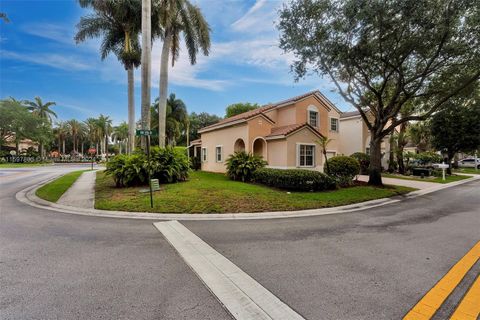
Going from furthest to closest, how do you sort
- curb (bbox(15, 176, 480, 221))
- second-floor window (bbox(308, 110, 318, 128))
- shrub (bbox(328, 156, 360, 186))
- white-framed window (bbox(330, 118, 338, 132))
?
white-framed window (bbox(330, 118, 338, 132))
second-floor window (bbox(308, 110, 318, 128))
shrub (bbox(328, 156, 360, 186))
curb (bbox(15, 176, 480, 221))

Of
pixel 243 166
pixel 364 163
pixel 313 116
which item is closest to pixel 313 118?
pixel 313 116

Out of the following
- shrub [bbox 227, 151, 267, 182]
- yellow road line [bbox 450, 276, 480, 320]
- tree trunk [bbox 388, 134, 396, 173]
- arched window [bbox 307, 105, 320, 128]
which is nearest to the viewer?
yellow road line [bbox 450, 276, 480, 320]

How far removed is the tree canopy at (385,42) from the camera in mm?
10062

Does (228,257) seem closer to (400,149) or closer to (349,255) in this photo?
(349,255)

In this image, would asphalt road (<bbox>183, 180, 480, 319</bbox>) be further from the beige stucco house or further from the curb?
the beige stucco house

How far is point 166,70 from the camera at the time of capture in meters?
15.5

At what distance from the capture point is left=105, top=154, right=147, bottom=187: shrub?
39.5 feet

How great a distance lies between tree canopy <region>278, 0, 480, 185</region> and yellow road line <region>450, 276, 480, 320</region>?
34.7ft

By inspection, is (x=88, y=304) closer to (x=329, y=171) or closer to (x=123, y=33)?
(x=329, y=171)

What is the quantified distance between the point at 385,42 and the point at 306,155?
778cm

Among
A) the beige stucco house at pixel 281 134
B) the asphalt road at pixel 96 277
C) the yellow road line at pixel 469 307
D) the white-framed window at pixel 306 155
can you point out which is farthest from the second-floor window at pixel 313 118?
the yellow road line at pixel 469 307

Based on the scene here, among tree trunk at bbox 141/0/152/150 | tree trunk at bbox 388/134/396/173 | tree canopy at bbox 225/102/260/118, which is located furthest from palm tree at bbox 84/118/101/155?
tree trunk at bbox 388/134/396/173

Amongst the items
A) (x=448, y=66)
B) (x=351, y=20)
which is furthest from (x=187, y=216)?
(x=448, y=66)

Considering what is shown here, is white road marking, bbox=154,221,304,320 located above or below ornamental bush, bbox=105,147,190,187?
below
